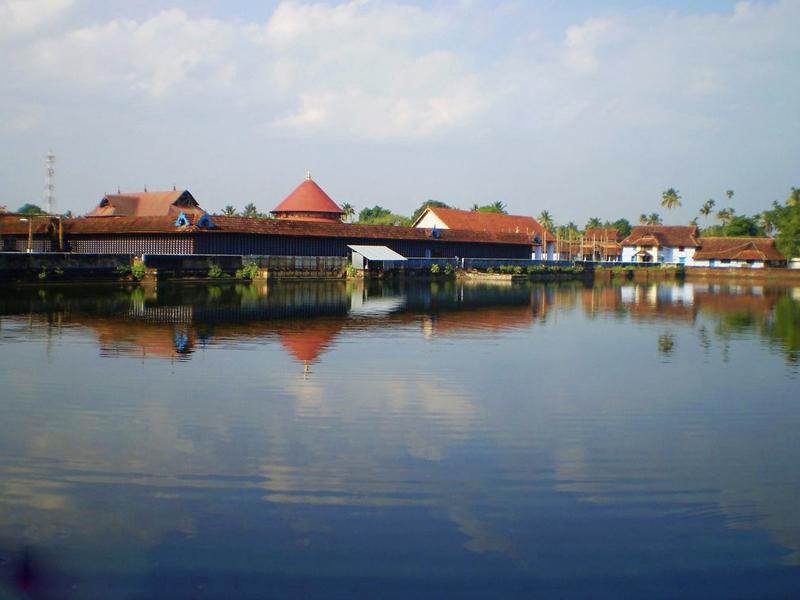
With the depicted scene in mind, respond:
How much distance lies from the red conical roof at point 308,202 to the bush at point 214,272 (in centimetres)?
1146

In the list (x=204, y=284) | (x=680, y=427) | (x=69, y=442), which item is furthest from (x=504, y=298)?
(x=69, y=442)

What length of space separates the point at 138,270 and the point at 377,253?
14978mm

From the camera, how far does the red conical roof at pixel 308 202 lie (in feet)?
148

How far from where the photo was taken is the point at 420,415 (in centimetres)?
868

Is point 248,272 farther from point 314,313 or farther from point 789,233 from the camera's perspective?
point 789,233

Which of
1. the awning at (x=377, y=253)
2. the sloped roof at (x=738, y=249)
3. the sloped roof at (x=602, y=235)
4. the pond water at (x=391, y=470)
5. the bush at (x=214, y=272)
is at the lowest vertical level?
the pond water at (x=391, y=470)

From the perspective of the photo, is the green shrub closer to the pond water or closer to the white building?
the pond water

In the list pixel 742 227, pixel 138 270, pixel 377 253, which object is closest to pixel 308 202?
pixel 377 253

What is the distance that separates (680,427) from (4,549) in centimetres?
660

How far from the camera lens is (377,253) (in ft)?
140

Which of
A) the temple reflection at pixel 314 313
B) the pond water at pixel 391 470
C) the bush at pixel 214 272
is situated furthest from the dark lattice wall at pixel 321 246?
the pond water at pixel 391 470

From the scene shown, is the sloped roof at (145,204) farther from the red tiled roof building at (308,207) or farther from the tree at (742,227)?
the tree at (742,227)

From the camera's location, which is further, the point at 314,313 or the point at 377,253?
the point at 377,253

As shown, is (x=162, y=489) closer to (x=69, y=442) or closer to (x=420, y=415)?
(x=69, y=442)
